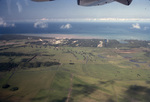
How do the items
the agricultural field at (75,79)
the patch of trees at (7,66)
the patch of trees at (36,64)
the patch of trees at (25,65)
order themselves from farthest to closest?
the patch of trees at (36,64) < the patch of trees at (25,65) < the patch of trees at (7,66) < the agricultural field at (75,79)

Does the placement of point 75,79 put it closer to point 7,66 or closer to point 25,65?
point 25,65

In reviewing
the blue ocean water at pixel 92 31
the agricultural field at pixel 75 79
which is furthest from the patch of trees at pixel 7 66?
the blue ocean water at pixel 92 31

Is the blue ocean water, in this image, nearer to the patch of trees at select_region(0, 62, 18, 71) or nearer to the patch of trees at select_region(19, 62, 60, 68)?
the patch of trees at select_region(19, 62, 60, 68)

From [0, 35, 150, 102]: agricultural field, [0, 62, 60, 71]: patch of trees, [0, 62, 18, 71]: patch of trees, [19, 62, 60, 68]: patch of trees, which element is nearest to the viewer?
[0, 35, 150, 102]: agricultural field

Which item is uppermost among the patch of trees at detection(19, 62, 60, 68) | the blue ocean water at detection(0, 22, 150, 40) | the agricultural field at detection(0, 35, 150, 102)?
the blue ocean water at detection(0, 22, 150, 40)

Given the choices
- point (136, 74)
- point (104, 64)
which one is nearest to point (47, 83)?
point (104, 64)

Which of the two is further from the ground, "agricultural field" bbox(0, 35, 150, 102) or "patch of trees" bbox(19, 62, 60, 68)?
"patch of trees" bbox(19, 62, 60, 68)

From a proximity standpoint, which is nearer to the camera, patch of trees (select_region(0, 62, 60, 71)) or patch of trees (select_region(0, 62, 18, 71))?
patch of trees (select_region(0, 62, 18, 71))

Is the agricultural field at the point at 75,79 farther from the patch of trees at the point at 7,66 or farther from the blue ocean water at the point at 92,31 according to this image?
the blue ocean water at the point at 92,31

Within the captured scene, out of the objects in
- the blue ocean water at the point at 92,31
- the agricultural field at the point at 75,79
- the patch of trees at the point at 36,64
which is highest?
the blue ocean water at the point at 92,31

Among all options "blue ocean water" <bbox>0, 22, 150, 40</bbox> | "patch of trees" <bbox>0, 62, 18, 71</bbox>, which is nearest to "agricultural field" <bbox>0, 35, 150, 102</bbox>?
"patch of trees" <bbox>0, 62, 18, 71</bbox>

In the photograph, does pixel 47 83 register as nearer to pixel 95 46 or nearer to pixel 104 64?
pixel 104 64
